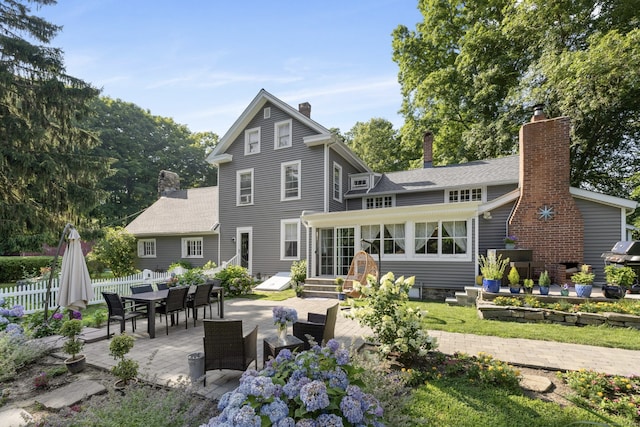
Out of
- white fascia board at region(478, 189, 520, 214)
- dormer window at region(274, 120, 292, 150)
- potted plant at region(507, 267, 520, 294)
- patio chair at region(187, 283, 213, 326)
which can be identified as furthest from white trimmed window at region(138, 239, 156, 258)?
potted plant at region(507, 267, 520, 294)

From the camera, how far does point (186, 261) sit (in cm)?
1650

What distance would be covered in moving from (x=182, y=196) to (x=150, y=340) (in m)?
16.0

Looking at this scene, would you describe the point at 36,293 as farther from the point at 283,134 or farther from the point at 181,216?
the point at 283,134

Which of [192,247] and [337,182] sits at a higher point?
[337,182]

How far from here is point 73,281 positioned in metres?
5.38

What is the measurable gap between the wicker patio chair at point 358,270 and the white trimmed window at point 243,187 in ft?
23.7

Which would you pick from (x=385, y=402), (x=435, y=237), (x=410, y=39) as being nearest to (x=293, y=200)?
(x=435, y=237)

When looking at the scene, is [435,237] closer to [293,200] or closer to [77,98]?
[293,200]

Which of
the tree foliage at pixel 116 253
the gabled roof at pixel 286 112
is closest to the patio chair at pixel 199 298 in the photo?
the gabled roof at pixel 286 112

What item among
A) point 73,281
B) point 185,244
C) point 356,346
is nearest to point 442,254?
point 356,346

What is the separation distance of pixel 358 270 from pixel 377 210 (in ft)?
7.33

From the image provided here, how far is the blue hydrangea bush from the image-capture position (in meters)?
1.63

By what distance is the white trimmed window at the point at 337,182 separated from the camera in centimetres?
1389

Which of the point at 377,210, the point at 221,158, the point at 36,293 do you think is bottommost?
the point at 36,293
